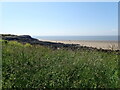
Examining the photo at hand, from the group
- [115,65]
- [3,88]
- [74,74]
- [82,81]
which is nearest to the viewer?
[3,88]

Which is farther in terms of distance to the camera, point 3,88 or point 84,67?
point 84,67

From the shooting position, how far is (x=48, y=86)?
8.58m

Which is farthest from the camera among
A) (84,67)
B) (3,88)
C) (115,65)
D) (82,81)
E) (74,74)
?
(115,65)

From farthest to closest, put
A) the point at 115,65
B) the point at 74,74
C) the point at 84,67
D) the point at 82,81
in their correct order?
the point at 115,65
the point at 84,67
the point at 74,74
the point at 82,81

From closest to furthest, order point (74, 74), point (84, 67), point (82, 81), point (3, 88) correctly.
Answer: point (3, 88) < point (82, 81) < point (74, 74) < point (84, 67)

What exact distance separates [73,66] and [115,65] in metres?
2.08

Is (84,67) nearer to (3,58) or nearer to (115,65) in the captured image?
(115,65)

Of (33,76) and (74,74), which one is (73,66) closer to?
(74,74)

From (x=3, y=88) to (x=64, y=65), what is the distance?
130 inches

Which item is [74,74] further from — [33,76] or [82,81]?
[33,76]

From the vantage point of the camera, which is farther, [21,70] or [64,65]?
[64,65]

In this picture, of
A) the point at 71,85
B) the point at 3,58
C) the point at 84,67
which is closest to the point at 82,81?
the point at 71,85

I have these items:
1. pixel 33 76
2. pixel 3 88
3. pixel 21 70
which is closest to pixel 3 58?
pixel 21 70

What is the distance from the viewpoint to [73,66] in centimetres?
1082
